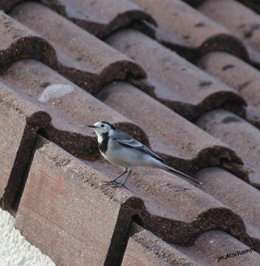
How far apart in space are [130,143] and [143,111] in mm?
341

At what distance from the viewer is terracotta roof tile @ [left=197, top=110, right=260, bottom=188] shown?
13.6 ft

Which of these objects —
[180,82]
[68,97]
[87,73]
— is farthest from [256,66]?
[68,97]

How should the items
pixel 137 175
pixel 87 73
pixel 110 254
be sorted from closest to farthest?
pixel 110 254 < pixel 137 175 < pixel 87 73

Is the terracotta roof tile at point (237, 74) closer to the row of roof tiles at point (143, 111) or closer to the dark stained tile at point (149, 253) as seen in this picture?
the row of roof tiles at point (143, 111)

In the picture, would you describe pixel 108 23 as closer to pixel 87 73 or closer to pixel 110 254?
pixel 87 73

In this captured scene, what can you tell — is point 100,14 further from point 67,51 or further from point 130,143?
point 130,143

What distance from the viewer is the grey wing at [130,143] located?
11.9 feet

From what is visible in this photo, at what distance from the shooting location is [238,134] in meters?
4.29

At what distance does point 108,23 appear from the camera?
4762 millimetres

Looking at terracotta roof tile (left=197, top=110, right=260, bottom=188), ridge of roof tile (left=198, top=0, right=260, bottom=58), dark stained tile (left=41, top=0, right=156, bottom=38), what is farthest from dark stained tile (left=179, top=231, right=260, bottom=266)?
ridge of roof tile (left=198, top=0, right=260, bottom=58)

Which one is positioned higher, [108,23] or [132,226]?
[132,226]

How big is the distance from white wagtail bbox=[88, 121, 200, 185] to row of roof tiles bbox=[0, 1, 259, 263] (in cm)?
4

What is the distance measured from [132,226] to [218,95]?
1.66m

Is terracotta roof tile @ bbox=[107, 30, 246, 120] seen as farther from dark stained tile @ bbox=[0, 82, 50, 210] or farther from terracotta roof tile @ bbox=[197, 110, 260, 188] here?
dark stained tile @ bbox=[0, 82, 50, 210]
